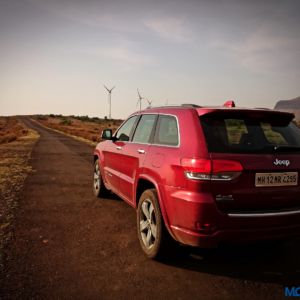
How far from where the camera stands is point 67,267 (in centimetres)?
400

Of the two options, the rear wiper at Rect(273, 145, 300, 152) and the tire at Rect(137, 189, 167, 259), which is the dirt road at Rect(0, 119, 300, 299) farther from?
the rear wiper at Rect(273, 145, 300, 152)

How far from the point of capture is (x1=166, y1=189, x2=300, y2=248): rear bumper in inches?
138

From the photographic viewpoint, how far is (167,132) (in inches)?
174

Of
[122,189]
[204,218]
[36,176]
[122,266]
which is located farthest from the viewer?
[36,176]

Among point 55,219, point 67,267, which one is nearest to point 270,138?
point 67,267

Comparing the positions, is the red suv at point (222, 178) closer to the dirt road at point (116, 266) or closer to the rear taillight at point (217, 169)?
the rear taillight at point (217, 169)

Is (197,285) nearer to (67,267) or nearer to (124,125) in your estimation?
(67,267)

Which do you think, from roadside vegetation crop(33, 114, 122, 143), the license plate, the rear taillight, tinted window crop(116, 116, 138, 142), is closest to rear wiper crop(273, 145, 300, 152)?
the license plate

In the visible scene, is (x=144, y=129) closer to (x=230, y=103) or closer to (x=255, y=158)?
(x=230, y=103)

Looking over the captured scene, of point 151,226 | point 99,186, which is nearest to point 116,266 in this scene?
point 151,226

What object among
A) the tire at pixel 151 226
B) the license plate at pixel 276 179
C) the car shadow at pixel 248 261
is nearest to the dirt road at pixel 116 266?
the car shadow at pixel 248 261

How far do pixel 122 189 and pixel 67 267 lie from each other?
1.86 metres

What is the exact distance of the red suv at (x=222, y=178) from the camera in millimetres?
3518

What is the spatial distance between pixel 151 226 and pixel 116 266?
0.63 m
